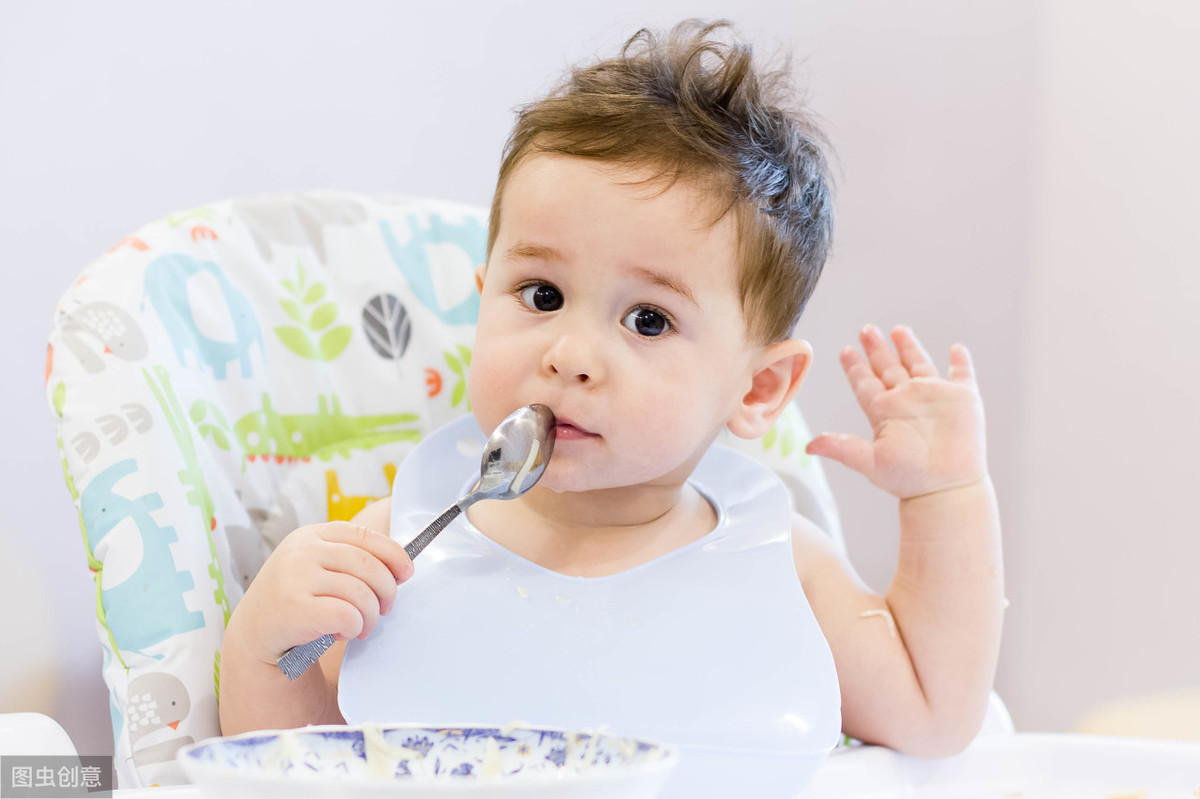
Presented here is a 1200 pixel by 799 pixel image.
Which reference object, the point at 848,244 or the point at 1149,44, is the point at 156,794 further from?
the point at 1149,44

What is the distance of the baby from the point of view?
718 millimetres

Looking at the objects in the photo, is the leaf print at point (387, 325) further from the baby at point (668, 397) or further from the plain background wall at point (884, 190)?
the plain background wall at point (884, 190)

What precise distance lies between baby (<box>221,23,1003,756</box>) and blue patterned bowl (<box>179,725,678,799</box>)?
21cm

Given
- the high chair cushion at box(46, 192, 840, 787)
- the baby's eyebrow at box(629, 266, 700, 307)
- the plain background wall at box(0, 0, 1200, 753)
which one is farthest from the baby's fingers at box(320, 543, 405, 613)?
the plain background wall at box(0, 0, 1200, 753)

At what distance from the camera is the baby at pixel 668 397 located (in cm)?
72

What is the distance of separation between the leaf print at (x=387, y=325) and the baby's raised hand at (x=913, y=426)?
383mm

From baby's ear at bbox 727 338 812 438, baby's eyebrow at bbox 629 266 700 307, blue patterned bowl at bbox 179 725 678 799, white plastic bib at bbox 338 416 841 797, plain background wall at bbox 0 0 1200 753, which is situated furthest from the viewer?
plain background wall at bbox 0 0 1200 753

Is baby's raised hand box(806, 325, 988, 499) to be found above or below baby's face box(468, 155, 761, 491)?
below

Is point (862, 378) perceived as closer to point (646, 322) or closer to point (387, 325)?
point (646, 322)

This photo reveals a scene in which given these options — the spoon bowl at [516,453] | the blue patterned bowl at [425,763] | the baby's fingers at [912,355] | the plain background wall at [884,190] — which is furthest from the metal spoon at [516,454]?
the plain background wall at [884,190]

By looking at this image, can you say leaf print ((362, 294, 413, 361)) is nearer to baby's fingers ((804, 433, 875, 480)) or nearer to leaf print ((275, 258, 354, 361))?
leaf print ((275, 258, 354, 361))

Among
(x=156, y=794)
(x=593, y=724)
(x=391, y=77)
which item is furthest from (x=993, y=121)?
(x=156, y=794)

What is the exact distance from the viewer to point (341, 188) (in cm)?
141

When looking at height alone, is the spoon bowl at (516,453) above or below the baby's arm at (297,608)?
above
